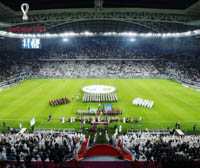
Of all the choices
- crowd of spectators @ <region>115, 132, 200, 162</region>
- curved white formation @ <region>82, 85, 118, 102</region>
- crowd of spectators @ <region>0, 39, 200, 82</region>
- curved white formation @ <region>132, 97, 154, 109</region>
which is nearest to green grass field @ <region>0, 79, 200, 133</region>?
curved white formation @ <region>132, 97, 154, 109</region>

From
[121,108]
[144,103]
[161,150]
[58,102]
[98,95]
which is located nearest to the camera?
[161,150]

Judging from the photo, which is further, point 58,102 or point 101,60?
point 101,60

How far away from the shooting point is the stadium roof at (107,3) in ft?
131

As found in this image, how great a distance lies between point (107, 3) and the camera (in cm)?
4188

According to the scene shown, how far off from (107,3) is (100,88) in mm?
21051

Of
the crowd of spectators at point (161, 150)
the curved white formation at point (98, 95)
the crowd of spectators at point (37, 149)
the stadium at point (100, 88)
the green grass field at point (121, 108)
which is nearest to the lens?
the crowd of spectators at point (161, 150)

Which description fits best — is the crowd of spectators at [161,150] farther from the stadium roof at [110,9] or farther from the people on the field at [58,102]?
the stadium roof at [110,9]

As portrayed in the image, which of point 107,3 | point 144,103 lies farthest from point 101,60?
point 144,103

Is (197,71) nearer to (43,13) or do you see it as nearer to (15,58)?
(43,13)

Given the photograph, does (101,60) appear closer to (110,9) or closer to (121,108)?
(110,9)

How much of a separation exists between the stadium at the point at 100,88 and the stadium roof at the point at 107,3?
0.79ft

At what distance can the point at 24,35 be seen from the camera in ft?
208

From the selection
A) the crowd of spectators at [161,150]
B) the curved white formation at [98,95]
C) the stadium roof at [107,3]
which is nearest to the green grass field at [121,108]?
the curved white formation at [98,95]

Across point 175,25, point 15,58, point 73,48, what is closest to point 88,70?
point 73,48
